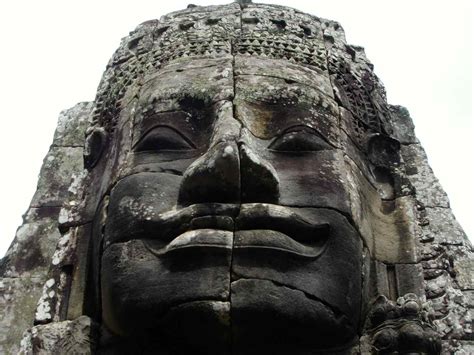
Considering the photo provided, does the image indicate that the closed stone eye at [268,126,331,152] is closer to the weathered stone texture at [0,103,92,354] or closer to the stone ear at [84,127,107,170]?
the stone ear at [84,127,107,170]

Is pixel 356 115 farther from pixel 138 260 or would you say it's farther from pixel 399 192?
pixel 138 260

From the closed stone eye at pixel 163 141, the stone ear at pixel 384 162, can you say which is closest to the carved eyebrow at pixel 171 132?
the closed stone eye at pixel 163 141

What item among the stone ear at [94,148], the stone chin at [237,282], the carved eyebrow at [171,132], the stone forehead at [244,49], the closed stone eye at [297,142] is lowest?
the stone chin at [237,282]

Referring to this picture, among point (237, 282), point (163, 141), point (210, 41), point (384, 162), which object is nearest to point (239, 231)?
point (237, 282)

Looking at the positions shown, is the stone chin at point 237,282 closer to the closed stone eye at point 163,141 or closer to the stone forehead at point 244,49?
the closed stone eye at point 163,141

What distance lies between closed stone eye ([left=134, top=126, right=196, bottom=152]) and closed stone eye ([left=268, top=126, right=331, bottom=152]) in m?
0.56

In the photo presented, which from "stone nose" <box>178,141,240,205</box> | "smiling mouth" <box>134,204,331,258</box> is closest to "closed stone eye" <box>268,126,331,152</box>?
"stone nose" <box>178,141,240,205</box>

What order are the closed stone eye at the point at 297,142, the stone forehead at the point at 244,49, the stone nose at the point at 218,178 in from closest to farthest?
1. the stone nose at the point at 218,178
2. the closed stone eye at the point at 297,142
3. the stone forehead at the point at 244,49

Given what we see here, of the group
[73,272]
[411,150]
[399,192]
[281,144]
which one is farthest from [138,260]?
[411,150]

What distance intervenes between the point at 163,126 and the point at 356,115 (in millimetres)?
1478

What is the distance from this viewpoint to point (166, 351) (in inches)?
155

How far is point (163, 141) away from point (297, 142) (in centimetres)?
89

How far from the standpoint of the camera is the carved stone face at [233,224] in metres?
3.72

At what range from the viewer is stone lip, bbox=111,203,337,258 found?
3.79 metres
